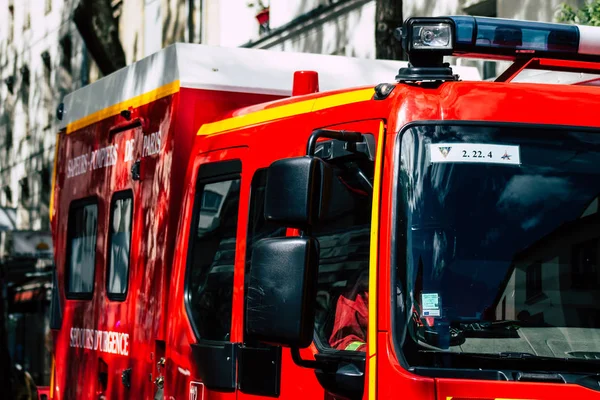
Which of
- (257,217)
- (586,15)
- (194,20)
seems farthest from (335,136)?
(194,20)

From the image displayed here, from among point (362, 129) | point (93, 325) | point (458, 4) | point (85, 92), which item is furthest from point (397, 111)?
point (458, 4)

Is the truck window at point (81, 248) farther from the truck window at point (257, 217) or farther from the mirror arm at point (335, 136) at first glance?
the mirror arm at point (335, 136)

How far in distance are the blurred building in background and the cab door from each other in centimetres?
537

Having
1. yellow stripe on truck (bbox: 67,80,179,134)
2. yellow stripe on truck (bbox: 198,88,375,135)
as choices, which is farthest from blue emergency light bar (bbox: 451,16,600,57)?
yellow stripe on truck (bbox: 67,80,179,134)

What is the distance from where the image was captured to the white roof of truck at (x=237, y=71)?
640cm

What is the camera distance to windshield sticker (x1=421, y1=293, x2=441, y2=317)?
424 cm

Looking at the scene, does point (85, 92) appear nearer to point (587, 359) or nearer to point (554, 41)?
point (554, 41)

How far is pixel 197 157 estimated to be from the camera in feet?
20.1

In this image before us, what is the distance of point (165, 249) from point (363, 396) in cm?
215

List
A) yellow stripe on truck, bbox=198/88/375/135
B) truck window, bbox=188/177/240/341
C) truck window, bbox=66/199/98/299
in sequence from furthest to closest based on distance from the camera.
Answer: truck window, bbox=66/199/98/299, truck window, bbox=188/177/240/341, yellow stripe on truck, bbox=198/88/375/135

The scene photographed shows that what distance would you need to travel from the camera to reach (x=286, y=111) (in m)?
5.43

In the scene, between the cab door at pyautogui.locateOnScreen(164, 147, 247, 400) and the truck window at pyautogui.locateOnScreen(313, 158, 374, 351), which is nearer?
the truck window at pyautogui.locateOnScreen(313, 158, 374, 351)

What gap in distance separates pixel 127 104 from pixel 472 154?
3.14 m

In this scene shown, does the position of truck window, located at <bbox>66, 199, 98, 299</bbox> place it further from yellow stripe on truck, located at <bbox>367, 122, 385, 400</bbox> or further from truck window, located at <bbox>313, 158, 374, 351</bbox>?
yellow stripe on truck, located at <bbox>367, 122, 385, 400</bbox>
